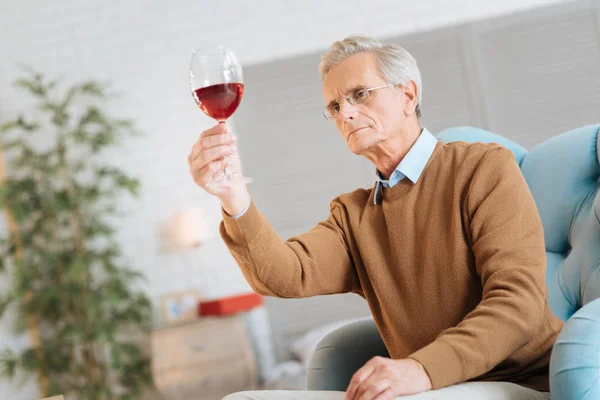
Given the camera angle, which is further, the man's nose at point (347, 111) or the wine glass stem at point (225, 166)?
the man's nose at point (347, 111)

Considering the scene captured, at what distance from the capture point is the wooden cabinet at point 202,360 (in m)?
4.39

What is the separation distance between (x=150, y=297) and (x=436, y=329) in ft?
12.3

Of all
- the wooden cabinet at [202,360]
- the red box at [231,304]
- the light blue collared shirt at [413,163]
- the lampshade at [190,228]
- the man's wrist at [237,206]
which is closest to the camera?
the man's wrist at [237,206]

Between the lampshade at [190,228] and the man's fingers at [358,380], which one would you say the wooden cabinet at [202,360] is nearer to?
the lampshade at [190,228]

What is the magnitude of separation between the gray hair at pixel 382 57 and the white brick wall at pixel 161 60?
3.17 meters

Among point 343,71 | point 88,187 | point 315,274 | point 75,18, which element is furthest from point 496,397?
point 75,18

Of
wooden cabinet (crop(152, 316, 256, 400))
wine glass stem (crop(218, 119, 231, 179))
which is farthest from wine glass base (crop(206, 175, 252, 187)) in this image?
wooden cabinet (crop(152, 316, 256, 400))

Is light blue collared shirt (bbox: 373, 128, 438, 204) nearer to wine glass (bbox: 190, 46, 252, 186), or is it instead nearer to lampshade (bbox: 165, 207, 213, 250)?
wine glass (bbox: 190, 46, 252, 186)

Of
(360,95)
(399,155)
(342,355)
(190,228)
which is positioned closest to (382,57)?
(360,95)

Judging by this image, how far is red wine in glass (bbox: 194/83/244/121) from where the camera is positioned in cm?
130

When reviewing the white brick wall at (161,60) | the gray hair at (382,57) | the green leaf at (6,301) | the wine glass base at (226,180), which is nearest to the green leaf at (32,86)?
the white brick wall at (161,60)

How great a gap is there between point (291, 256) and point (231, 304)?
3.01 metres

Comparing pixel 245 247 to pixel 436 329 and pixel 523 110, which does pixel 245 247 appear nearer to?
pixel 436 329

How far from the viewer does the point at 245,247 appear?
61.1 inches
